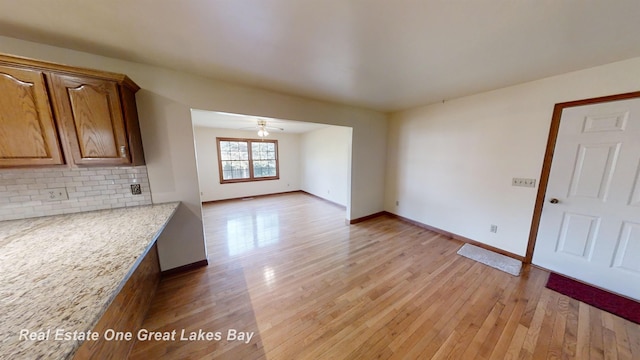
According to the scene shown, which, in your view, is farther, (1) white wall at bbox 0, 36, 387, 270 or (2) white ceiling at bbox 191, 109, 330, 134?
(2) white ceiling at bbox 191, 109, 330, 134

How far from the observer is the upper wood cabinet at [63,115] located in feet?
4.46

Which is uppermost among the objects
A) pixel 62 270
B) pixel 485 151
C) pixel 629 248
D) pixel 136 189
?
pixel 485 151

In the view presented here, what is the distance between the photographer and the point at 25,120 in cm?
140

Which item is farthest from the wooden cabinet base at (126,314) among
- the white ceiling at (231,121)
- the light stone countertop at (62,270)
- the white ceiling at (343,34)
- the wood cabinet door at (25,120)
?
the white ceiling at (231,121)

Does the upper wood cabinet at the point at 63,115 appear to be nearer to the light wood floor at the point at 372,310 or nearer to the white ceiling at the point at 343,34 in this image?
the white ceiling at the point at 343,34

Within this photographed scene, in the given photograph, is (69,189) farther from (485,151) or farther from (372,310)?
(485,151)

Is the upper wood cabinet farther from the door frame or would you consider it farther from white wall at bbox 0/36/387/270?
the door frame

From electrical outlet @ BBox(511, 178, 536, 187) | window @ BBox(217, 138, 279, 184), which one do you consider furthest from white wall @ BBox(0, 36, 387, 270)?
window @ BBox(217, 138, 279, 184)

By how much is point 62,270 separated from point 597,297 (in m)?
4.36

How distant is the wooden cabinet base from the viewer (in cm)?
110

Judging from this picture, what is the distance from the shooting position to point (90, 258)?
112 cm

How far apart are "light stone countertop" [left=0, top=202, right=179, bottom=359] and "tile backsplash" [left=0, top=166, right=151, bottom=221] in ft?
0.32

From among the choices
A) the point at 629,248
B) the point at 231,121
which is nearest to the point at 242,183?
the point at 231,121

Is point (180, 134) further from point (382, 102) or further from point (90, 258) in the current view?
point (382, 102)
